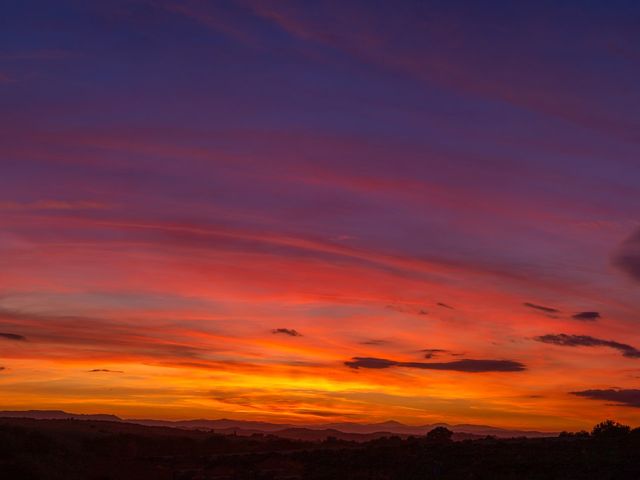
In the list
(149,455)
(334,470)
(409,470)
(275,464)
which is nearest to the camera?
(409,470)

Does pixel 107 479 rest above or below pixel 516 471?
below

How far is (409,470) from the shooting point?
4162cm

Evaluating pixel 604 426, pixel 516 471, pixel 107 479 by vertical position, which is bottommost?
pixel 107 479

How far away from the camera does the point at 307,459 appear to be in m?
56.2

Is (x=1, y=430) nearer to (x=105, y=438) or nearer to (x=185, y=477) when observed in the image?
(x=105, y=438)

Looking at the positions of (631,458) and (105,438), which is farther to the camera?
(105,438)

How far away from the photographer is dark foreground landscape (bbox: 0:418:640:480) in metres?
38.6

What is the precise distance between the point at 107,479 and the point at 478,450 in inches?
1036

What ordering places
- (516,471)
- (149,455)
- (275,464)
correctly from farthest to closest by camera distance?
1. (149,455)
2. (275,464)
3. (516,471)

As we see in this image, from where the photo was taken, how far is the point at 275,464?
179 feet

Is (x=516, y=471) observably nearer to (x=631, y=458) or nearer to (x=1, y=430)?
(x=631, y=458)

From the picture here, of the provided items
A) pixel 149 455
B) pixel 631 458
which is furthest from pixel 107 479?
pixel 631 458

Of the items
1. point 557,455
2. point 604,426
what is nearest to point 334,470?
point 557,455

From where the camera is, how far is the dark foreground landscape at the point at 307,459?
38.6m
